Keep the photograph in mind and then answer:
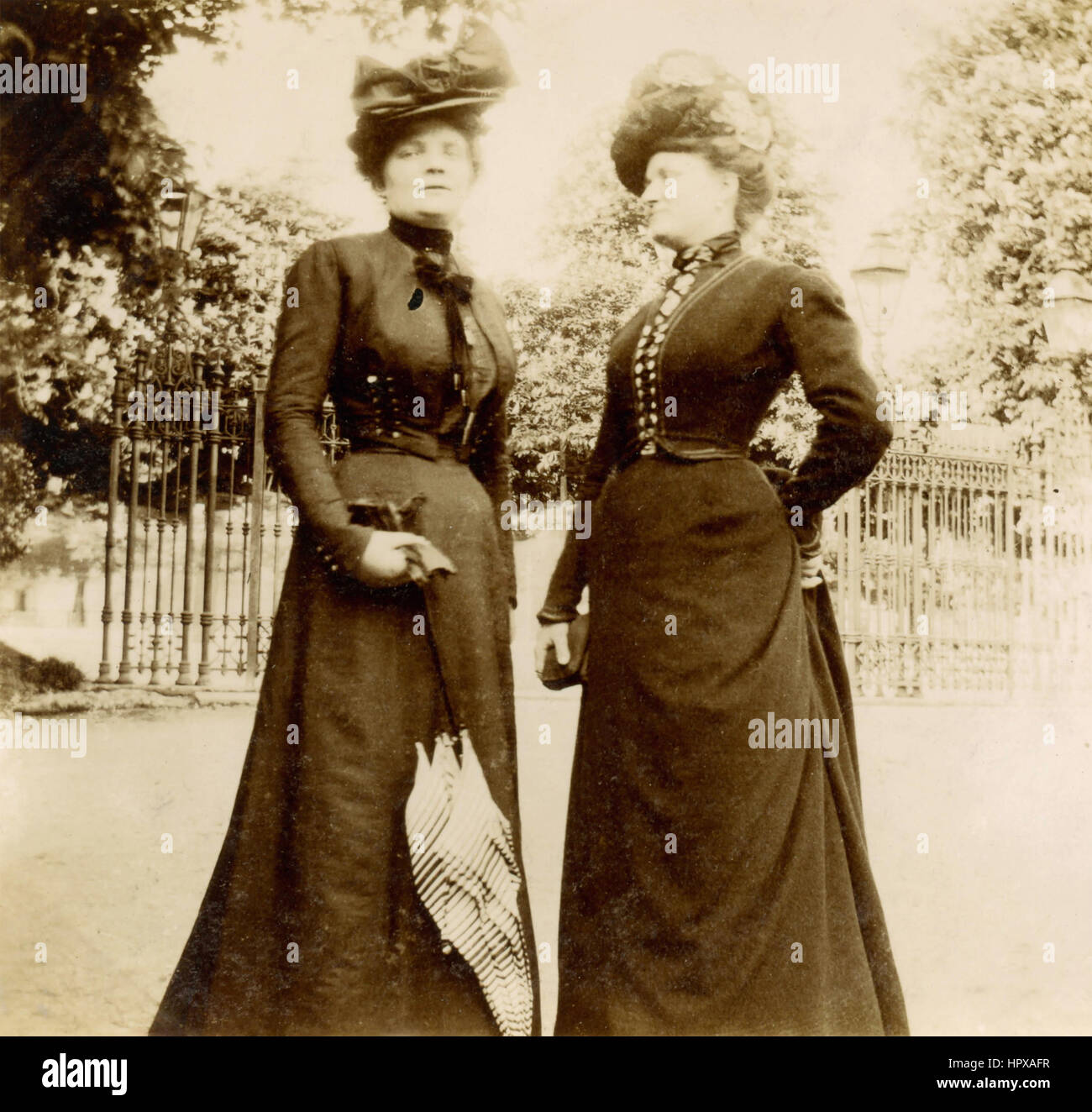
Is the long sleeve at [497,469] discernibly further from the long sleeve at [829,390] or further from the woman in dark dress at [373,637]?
the long sleeve at [829,390]

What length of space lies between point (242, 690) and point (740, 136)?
1855 millimetres

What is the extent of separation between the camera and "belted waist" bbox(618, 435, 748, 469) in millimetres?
2553

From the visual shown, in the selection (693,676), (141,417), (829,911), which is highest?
(141,417)

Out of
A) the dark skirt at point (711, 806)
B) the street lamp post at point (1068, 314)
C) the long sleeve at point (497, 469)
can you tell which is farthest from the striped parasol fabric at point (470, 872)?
the street lamp post at point (1068, 314)

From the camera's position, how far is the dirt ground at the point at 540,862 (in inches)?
116

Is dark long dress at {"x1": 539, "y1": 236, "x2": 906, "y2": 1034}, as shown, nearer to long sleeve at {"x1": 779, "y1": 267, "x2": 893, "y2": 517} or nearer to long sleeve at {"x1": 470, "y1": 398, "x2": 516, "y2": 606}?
long sleeve at {"x1": 779, "y1": 267, "x2": 893, "y2": 517}

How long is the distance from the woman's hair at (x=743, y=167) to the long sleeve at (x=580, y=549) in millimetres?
489

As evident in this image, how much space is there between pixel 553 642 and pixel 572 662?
0.07 m

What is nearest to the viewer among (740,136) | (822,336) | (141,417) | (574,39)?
(822,336)

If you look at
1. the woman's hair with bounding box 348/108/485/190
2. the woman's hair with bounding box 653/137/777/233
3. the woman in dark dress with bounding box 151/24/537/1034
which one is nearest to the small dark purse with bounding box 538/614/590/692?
the woman in dark dress with bounding box 151/24/537/1034

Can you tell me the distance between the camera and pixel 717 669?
250 cm

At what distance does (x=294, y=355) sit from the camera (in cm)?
254
